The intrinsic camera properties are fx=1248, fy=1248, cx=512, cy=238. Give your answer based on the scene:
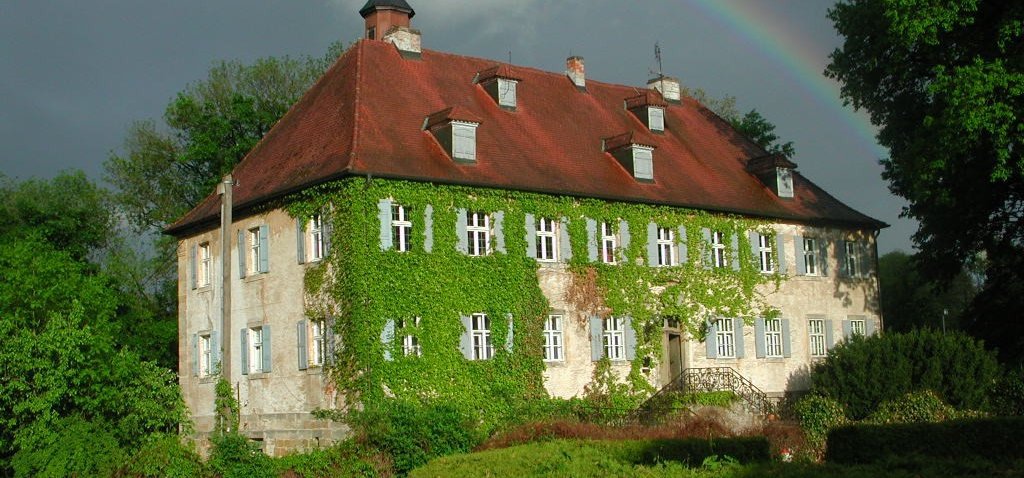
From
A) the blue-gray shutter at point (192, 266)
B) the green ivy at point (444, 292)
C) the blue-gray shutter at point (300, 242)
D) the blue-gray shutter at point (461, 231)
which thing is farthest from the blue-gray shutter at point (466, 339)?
the blue-gray shutter at point (192, 266)

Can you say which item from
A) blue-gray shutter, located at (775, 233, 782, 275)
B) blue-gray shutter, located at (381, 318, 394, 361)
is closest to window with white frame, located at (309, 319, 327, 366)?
blue-gray shutter, located at (381, 318, 394, 361)

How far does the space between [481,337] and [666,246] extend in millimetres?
→ 6871

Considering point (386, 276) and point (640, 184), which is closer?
point (386, 276)

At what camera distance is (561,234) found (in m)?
31.9

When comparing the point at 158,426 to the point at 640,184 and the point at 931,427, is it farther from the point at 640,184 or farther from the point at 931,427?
the point at 931,427

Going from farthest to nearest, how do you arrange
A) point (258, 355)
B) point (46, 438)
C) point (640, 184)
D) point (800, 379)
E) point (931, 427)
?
point (800, 379) < point (640, 184) < point (258, 355) < point (46, 438) < point (931, 427)

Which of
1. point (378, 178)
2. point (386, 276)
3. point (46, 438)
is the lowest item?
point (46, 438)

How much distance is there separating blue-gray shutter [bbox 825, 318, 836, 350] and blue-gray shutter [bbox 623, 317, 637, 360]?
25.3 ft

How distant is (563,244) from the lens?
105 feet

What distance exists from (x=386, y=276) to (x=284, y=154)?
623 centimetres

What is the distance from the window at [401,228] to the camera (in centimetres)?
2925

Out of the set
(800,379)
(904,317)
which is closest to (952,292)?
(904,317)

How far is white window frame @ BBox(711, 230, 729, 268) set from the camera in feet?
116

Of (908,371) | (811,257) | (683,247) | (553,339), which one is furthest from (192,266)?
(908,371)
